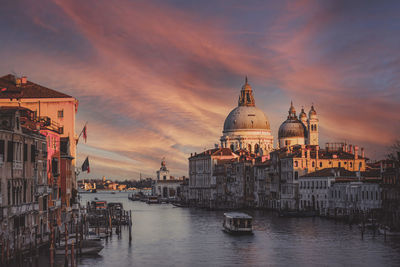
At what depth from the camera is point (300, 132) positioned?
144m

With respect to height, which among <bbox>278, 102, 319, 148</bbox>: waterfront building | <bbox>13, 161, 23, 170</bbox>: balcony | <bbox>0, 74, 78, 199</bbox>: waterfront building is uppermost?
<bbox>278, 102, 319, 148</bbox>: waterfront building

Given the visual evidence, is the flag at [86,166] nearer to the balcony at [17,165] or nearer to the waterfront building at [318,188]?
the balcony at [17,165]

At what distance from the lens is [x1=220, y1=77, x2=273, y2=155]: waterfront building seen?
16050 cm

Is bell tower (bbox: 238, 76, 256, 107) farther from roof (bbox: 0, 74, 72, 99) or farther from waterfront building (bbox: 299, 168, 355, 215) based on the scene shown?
roof (bbox: 0, 74, 72, 99)

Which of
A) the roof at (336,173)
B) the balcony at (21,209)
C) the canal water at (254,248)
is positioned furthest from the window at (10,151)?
the roof at (336,173)

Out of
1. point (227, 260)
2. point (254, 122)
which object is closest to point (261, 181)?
point (254, 122)

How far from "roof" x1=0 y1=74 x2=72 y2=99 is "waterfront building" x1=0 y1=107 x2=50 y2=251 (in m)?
10.3

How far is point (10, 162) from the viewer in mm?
31969

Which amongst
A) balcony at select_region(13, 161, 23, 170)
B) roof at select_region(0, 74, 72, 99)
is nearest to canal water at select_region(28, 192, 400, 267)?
balcony at select_region(13, 161, 23, 170)

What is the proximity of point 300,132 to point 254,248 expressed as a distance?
97684 millimetres

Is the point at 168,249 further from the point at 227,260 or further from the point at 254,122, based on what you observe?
the point at 254,122

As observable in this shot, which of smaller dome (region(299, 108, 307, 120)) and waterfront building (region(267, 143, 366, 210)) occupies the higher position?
smaller dome (region(299, 108, 307, 120))

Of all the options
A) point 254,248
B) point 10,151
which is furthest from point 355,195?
point 10,151

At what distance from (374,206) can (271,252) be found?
25.7 metres
